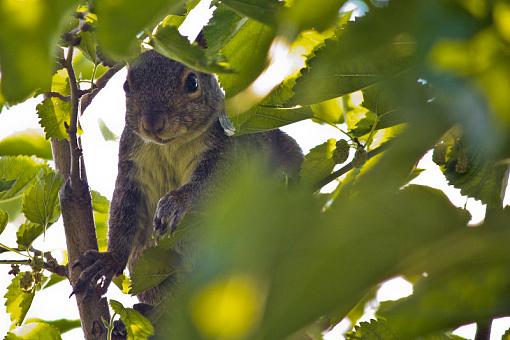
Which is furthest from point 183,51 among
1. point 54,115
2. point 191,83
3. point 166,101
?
point 191,83

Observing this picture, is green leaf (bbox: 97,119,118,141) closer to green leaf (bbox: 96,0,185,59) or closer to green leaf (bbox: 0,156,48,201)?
green leaf (bbox: 0,156,48,201)

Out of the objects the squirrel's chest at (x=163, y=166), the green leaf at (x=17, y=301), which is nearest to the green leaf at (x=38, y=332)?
the green leaf at (x=17, y=301)

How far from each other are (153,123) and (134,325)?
4.72 feet

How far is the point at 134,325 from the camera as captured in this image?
50.8 inches

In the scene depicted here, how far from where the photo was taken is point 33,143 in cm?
182

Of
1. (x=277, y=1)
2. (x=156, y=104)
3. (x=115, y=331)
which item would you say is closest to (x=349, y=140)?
(x=277, y=1)

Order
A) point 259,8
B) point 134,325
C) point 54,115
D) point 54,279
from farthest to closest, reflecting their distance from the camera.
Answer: point 54,279 → point 54,115 → point 134,325 → point 259,8

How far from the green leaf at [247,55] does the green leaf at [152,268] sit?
70 cm

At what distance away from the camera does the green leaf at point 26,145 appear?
5.44 feet

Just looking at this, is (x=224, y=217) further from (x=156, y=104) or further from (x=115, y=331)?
(x=156, y=104)

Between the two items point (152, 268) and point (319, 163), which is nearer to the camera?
point (319, 163)

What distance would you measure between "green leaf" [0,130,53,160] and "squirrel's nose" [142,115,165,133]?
2.43 ft

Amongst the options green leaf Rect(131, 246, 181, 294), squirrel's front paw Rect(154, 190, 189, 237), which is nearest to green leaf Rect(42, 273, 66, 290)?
squirrel's front paw Rect(154, 190, 189, 237)

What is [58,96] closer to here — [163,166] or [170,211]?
[170,211]
